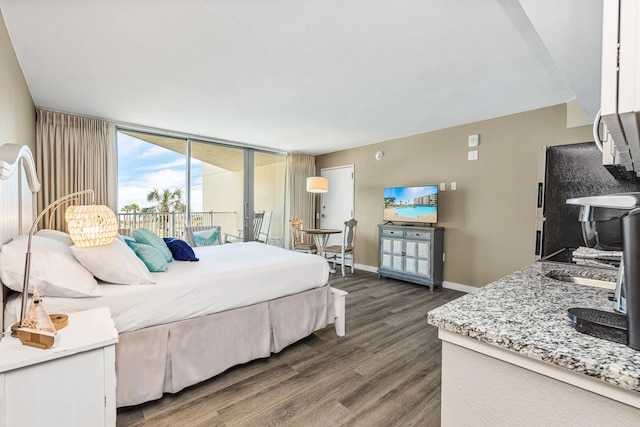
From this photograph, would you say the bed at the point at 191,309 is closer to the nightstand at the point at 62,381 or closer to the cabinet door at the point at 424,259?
the nightstand at the point at 62,381

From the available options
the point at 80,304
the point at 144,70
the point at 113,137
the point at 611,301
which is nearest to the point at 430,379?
the point at 611,301

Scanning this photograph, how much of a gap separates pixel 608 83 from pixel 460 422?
3.01ft

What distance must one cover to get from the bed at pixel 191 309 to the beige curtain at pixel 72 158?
1.63 meters

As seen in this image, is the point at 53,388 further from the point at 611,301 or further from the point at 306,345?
the point at 611,301

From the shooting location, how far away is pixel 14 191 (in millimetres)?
1671

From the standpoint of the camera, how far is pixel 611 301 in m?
1.00

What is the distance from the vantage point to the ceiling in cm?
175

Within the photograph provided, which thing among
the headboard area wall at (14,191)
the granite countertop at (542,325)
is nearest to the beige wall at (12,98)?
the headboard area wall at (14,191)

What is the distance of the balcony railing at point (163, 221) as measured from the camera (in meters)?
4.33

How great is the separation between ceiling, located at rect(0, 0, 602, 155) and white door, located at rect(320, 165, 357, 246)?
225cm

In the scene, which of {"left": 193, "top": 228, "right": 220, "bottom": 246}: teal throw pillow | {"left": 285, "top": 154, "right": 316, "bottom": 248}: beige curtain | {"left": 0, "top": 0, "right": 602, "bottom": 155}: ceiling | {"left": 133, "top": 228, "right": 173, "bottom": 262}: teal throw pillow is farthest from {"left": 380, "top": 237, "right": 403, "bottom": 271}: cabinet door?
{"left": 133, "top": 228, "right": 173, "bottom": 262}: teal throw pillow

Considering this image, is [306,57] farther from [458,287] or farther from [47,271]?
→ [458,287]

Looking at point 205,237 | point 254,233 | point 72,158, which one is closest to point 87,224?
point 205,237

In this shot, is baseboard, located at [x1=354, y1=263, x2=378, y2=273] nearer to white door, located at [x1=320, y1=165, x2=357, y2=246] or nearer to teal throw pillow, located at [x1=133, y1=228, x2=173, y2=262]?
white door, located at [x1=320, y1=165, x2=357, y2=246]
